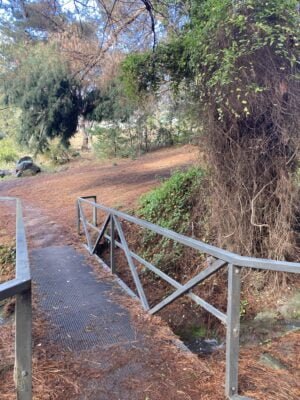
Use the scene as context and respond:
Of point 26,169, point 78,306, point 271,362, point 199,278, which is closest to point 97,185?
point 26,169

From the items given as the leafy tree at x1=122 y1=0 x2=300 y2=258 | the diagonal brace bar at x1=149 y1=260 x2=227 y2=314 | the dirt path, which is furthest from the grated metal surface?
the dirt path

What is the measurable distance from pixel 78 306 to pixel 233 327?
201 cm

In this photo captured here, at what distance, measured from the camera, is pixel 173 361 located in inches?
107

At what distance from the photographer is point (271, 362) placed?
3.10m

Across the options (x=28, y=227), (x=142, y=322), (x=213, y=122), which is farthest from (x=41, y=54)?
(x=142, y=322)

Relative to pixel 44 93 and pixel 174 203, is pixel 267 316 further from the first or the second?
pixel 44 93

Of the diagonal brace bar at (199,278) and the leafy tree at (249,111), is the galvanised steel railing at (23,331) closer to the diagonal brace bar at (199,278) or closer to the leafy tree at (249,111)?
the diagonal brace bar at (199,278)

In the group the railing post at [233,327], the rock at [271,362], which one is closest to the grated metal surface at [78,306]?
the railing post at [233,327]

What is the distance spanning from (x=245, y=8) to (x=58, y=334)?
143 inches

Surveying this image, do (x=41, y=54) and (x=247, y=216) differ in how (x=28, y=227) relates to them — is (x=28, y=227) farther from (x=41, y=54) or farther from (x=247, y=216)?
(x=41, y=54)

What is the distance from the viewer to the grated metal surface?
3.10m

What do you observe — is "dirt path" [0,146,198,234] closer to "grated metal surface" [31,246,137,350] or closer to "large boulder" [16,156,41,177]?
"large boulder" [16,156,41,177]

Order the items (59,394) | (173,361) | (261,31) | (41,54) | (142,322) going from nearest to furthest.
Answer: (59,394)
(173,361)
(142,322)
(261,31)
(41,54)

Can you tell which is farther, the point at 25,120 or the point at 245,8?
the point at 25,120
